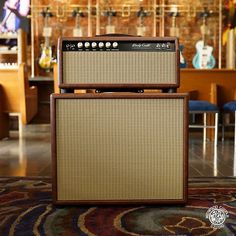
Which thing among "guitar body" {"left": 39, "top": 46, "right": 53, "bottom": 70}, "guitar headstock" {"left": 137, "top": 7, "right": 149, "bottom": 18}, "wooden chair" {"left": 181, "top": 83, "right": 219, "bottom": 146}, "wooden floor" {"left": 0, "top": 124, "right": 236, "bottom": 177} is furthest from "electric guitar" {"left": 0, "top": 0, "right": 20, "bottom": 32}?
"wooden chair" {"left": 181, "top": 83, "right": 219, "bottom": 146}

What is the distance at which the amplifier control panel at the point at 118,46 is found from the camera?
6.54 feet

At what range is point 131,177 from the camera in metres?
1.99

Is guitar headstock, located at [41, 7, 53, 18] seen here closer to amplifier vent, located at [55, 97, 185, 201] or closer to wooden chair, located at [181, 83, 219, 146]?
wooden chair, located at [181, 83, 219, 146]

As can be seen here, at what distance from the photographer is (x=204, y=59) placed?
6.63 metres

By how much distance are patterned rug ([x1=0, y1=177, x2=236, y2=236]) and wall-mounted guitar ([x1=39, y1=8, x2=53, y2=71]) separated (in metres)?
4.63

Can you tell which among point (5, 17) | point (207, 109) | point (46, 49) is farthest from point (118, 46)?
point (5, 17)

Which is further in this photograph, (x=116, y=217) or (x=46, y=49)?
(x=46, y=49)

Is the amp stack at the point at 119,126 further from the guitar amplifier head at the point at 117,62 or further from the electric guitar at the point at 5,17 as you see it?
the electric guitar at the point at 5,17

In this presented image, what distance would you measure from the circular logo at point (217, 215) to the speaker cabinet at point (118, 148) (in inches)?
6.4

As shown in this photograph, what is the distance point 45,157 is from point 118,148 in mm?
1883

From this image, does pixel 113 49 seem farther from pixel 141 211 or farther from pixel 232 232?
pixel 232 232

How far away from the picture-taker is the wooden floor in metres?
3.04

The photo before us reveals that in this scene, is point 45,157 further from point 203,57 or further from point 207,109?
point 203,57

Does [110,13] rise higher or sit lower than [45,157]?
higher
